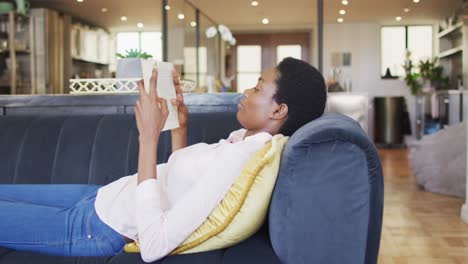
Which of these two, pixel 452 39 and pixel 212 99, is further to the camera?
pixel 452 39

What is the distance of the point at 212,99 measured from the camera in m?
2.59

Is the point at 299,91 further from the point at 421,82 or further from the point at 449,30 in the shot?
the point at 421,82

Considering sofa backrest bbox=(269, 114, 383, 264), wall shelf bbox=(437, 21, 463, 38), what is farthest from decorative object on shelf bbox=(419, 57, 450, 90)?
sofa backrest bbox=(269, 114, 383, 264)

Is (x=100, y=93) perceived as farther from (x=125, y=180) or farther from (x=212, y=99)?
(x=125, y=180)

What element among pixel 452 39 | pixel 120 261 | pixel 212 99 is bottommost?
pixel 120 261

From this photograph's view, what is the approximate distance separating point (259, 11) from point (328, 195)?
26.5ft

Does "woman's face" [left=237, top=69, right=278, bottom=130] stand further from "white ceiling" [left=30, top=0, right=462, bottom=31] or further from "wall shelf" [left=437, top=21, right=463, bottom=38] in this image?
"wall shelf" [left=437, top=21, right=463, bottom=38]

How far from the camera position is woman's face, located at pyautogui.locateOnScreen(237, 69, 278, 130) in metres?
1.50

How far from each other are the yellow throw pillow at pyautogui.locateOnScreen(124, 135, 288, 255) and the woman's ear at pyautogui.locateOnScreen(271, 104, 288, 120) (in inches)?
6.9

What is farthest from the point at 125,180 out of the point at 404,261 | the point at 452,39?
the point at 452,39

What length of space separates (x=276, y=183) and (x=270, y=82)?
331 millimetres

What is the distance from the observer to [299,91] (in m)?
1.47

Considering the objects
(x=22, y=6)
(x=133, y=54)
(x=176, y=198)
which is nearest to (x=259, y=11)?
(x=22, y=6)

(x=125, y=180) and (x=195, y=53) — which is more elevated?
(x=195, y=53)
